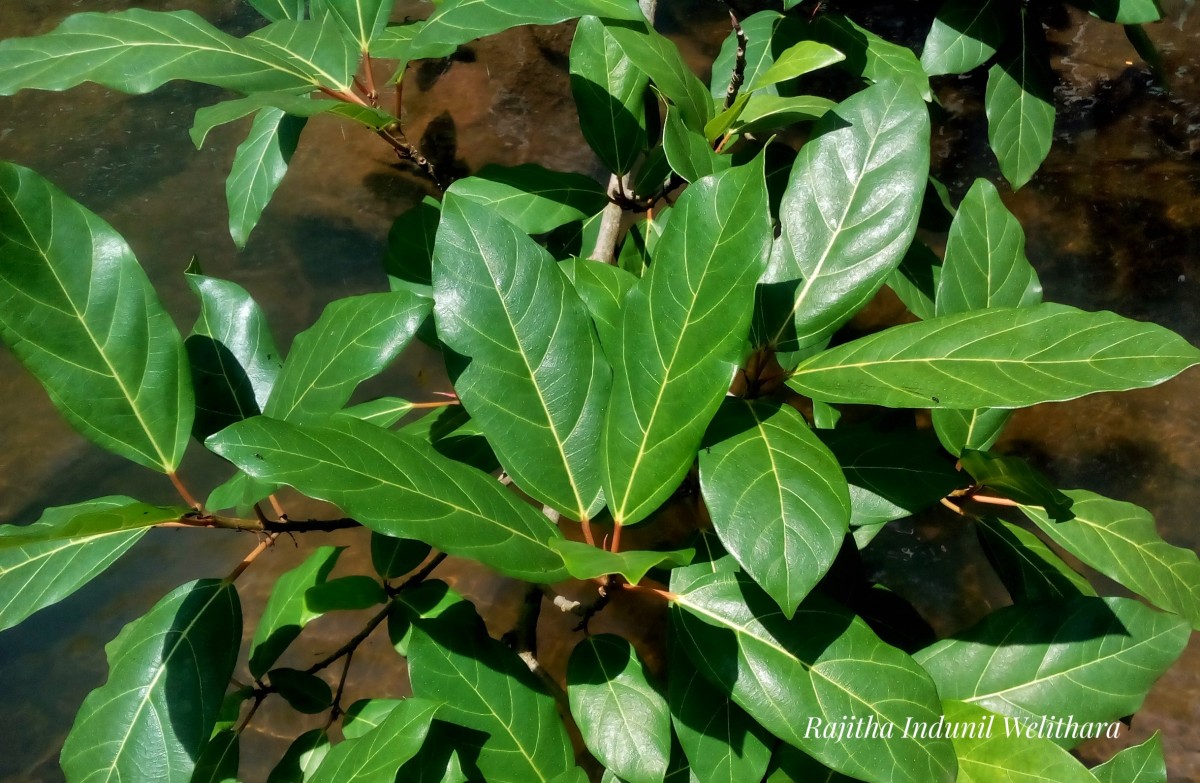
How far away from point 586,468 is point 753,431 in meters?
0.13

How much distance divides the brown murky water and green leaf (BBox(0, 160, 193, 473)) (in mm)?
842

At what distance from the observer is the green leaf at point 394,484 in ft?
1.62

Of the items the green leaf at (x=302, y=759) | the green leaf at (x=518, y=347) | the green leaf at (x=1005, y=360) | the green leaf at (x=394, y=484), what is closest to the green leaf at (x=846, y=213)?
the green leaf at (x=1005, y=360)

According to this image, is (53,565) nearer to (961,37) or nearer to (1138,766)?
(1138,766)

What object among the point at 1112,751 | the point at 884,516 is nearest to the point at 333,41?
the point at 884,516

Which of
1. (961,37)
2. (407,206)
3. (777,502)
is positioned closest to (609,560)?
(777,502)

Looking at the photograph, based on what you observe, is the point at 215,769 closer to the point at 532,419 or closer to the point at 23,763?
the point at 532,419

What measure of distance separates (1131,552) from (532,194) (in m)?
0.66

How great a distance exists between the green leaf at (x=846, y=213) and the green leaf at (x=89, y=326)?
48 centimetres

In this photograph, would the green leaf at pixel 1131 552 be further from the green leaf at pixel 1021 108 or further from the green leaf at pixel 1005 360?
the green leaf at pixel 1021 108

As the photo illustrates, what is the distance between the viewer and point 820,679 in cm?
62

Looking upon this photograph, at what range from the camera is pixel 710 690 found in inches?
27.3

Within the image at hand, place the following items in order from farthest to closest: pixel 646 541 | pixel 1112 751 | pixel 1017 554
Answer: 1. pixel 646 541
2. pixel 1112 751
3. pixel 1017 554

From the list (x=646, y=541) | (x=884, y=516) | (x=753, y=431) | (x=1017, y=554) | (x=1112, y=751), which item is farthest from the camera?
(x=646, y=541)
